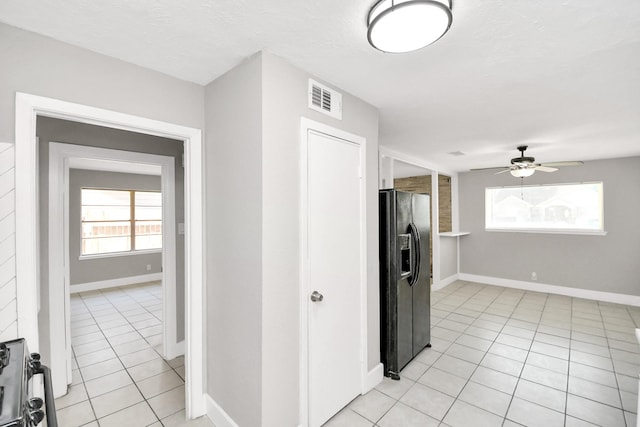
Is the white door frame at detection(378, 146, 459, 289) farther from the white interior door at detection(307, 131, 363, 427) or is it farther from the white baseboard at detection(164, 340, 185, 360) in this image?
the white baseboard at detection(164, 340, 185, 360)

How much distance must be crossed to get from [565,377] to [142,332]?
186 inches

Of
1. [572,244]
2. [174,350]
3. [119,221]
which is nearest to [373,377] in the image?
[174,350]

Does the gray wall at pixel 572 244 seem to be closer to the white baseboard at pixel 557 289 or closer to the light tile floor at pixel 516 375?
the white baseboard at pixel 557 289

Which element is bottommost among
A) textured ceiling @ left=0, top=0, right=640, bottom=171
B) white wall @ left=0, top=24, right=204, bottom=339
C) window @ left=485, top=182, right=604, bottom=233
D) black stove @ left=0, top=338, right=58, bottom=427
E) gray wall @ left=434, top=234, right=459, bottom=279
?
gray wall @ left=434, top=234, right=459, bottom=279

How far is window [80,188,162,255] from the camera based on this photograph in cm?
585

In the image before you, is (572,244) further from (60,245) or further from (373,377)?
(60,245)

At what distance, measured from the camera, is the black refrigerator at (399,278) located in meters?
2.65

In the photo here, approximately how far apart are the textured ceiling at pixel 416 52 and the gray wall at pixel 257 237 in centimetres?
25

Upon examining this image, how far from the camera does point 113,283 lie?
5895 mm

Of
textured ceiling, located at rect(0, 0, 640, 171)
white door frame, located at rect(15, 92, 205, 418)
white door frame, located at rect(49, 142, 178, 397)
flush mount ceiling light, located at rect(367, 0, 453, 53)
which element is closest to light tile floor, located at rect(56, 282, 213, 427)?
white door frame, located at rect(49, 142, 178, 397)

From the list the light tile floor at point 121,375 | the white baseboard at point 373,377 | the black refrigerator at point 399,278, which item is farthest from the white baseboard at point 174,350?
the black refrigerator at point 399,278

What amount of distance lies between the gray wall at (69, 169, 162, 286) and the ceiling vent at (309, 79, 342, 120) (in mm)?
5852

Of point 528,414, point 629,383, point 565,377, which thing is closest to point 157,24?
point 528,414

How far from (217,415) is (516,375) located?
2685 millimetres
